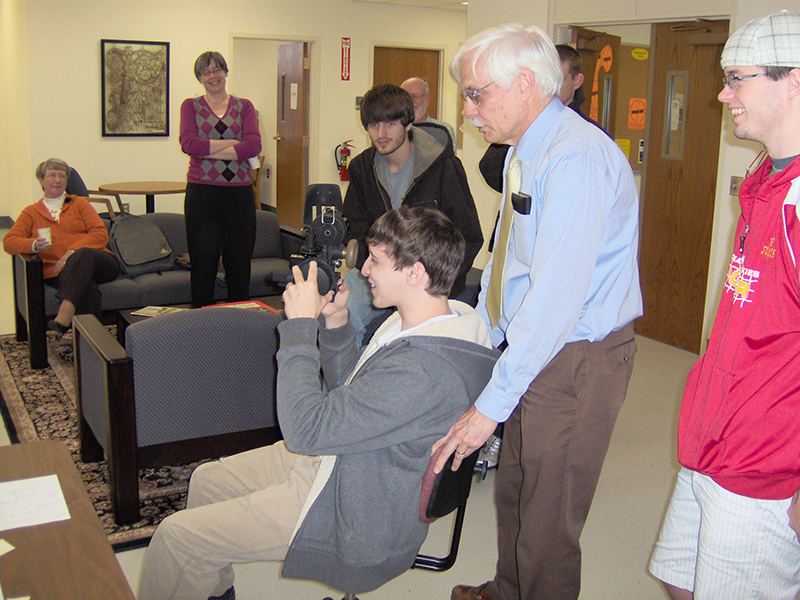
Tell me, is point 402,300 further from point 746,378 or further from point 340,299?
point 746,378

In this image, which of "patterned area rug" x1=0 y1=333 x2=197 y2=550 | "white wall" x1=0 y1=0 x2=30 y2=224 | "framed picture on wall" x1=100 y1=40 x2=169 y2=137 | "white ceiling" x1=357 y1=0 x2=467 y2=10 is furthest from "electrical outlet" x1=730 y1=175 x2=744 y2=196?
"white wall" x1=0 y1=0 x2=30 y2=224

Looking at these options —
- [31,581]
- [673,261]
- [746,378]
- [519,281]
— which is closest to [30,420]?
[31,581]

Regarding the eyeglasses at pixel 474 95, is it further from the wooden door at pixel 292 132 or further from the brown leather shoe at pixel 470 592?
the wooden door at pixel 292 132

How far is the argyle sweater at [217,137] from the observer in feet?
13.0

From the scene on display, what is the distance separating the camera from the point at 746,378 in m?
1.33

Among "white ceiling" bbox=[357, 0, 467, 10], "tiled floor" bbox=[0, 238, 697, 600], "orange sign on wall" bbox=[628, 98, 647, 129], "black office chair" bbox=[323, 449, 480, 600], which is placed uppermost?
"white ceiling" bbox=[357, 0, 467, 10]

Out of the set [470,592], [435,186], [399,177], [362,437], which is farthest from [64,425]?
[362,437]

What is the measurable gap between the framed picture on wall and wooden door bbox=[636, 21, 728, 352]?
4822 millimetres

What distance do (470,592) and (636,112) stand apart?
386 centimetres

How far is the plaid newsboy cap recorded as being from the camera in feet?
4.14

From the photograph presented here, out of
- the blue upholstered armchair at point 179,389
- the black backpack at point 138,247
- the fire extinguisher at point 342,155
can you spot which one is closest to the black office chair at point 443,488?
the blue upholstered armchair at point 179,389

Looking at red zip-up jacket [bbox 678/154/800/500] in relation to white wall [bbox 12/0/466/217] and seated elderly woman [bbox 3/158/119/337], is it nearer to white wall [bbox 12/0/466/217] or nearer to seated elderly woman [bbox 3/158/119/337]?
seated elderly woman [bbox 3/158/119/337]

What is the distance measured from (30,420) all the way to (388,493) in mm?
2481

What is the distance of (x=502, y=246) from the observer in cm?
177
